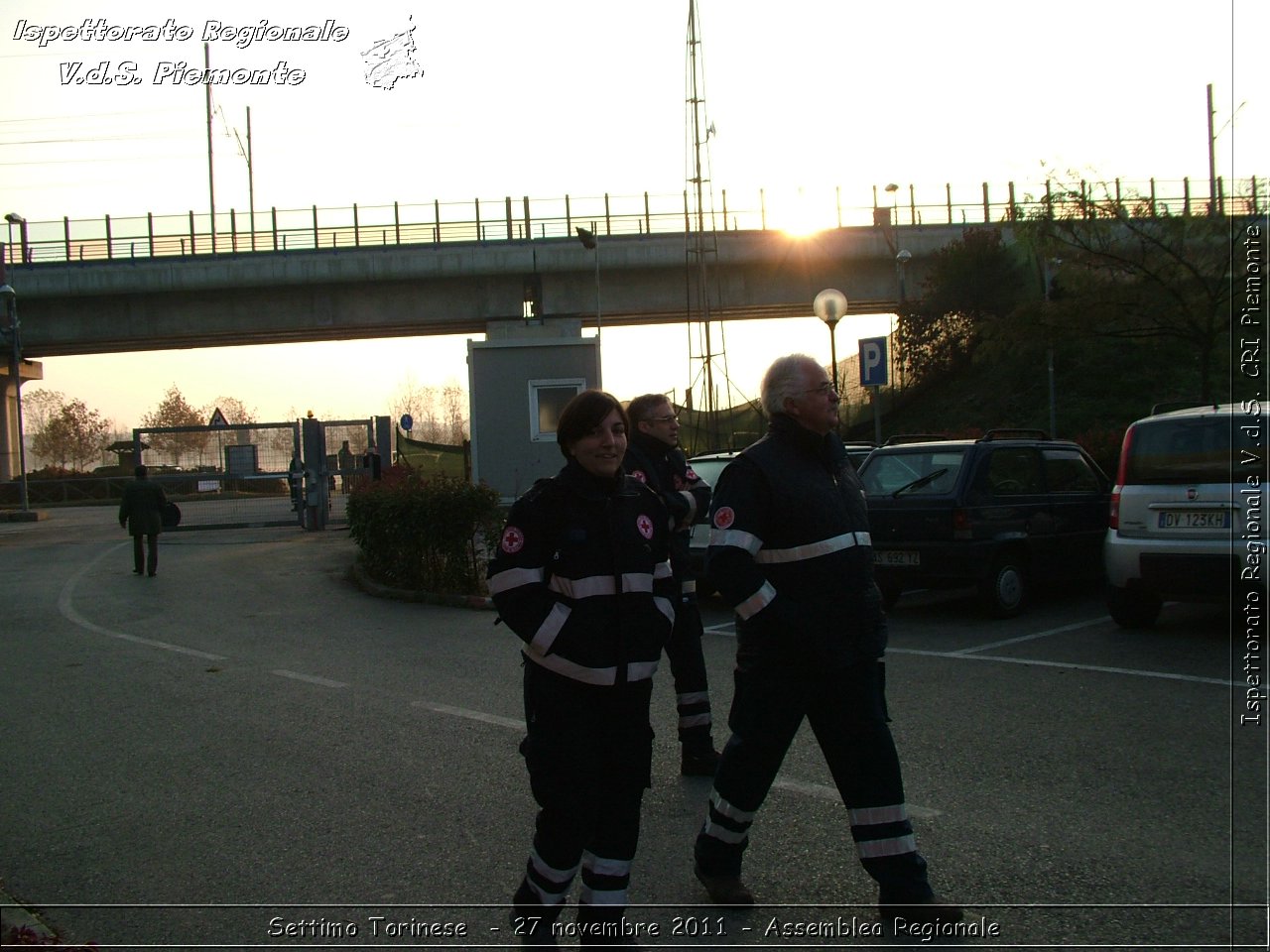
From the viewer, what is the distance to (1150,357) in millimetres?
34062

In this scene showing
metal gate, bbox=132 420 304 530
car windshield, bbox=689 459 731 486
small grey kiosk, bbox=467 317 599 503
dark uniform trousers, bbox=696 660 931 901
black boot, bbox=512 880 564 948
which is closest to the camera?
black boot, bbox=512 880 564 948

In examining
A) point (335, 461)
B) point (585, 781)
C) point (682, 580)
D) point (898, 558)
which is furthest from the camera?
point (335, 461)

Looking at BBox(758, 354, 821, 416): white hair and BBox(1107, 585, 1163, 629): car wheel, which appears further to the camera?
BBox(1107, 585, 1163, 629): car wheel

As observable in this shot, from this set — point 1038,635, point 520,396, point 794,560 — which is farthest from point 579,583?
point 520,396

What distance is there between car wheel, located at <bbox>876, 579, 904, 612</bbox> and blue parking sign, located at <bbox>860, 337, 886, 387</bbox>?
16.7ft

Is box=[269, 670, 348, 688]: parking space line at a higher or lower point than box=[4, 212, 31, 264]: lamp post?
lower

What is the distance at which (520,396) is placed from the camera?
22625mm

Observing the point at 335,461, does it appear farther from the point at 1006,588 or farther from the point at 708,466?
the point at 1006,588

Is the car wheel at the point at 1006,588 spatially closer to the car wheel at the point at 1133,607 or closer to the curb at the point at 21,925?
the car wheel at the point at 1133,607

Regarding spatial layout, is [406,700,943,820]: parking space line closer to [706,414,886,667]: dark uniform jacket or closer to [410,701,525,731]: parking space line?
[410,701,525,731]: parking space line

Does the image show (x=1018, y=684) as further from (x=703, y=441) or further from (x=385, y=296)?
(x=385, y=296)

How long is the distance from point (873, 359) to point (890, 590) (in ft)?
20.3

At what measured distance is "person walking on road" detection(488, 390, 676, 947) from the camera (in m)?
3.50

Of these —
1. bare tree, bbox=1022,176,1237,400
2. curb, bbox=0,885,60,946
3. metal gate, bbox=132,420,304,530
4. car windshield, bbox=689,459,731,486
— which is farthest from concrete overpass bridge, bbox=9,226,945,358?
curb, bbox=0,885,60,946
